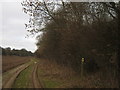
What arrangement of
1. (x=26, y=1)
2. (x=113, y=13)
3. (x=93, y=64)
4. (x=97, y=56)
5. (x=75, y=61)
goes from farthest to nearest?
(x=75, y=61)
(x=26, y=1)
(x=93, y=64)
(x=97, y=56)
(x=113, y=13)

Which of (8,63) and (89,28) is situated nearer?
(89,28)

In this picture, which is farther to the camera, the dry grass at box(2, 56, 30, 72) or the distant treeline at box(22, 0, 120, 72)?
the dry grass at box(2, 56, 30, 72)

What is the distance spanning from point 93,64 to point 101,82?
16.5 feet

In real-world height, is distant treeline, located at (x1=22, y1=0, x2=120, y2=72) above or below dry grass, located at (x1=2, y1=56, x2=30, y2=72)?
above

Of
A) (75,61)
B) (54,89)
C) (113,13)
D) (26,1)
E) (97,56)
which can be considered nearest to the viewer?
(54,89)

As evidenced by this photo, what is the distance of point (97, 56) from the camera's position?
18328 mm

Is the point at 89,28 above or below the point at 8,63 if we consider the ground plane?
above

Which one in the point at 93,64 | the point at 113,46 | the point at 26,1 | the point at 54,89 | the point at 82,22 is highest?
the point at 26,1

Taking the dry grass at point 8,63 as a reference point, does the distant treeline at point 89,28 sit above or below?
above

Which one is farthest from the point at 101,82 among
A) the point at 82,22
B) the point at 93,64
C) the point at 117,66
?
the point at 82,22

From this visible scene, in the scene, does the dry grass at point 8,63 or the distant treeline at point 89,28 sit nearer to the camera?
the distant treeline at point 89,28

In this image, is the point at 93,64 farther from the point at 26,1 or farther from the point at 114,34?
the point at 26,1

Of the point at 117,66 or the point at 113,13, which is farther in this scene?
the point at 113,13

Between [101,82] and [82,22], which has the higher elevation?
[82,22]
